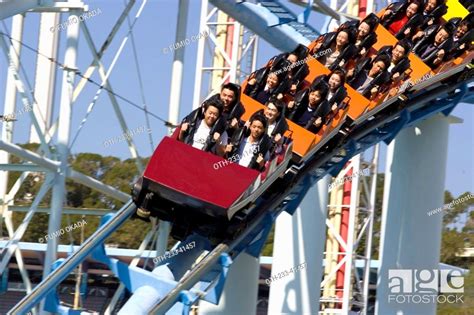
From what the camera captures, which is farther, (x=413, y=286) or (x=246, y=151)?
(x=413, y=286)

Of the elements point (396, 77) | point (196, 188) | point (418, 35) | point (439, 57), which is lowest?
point (196, 188)

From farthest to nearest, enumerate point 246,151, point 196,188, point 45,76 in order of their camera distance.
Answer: point 45,76, point 246,151, point 196,188

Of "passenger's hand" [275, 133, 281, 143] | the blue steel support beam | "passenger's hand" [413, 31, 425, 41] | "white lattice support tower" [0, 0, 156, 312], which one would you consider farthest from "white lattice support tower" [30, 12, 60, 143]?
the blue steel support beam

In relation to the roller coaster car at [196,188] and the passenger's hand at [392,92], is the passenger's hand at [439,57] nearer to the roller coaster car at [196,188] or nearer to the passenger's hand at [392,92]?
the passenger's hand at [392,92]

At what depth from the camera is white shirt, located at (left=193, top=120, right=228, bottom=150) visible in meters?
7.36

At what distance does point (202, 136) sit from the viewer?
7.42 m

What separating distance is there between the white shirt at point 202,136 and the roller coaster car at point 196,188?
32 cm

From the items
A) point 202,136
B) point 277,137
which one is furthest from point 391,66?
point 202,136

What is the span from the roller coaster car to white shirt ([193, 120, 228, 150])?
0.32 metres

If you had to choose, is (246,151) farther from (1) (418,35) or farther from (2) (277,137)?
(1) (418,35)

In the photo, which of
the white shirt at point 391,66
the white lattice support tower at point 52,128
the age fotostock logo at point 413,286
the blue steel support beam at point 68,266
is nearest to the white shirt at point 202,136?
the blue steel support beam at point 68,266

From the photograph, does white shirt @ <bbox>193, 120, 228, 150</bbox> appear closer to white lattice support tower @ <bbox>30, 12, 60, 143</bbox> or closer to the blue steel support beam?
the blue steel support beam

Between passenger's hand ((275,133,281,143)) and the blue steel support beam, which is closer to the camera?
the blue steel support beam

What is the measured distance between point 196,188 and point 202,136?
0.64 meters
